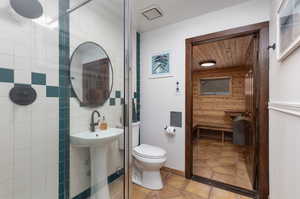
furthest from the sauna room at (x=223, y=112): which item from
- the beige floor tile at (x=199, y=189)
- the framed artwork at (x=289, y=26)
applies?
the framed artwork at (x=289, y=26)

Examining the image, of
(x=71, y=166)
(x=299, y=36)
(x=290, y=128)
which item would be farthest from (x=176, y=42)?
(x=71, y=166)

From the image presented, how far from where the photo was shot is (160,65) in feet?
7.21

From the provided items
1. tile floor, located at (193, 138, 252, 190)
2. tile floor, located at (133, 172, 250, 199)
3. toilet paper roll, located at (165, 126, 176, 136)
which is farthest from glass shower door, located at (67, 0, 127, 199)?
tile floor, located at (193, 138, 252, 190)

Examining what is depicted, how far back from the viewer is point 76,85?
1.40m

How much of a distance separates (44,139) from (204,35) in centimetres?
211

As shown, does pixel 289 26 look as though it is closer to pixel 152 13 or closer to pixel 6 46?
pixel 152 13

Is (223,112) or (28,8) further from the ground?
(28,8)

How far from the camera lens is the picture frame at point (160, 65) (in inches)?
83.7

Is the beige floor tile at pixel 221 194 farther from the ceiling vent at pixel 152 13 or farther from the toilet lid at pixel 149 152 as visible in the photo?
the ceiling vent at pixel 152 13

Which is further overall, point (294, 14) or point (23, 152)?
point (23, 152)

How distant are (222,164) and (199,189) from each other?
923mm

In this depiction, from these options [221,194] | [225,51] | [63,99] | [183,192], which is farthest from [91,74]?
[225,51]

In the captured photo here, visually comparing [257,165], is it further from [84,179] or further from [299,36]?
[84,179]

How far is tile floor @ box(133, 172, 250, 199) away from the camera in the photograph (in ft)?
5.15
